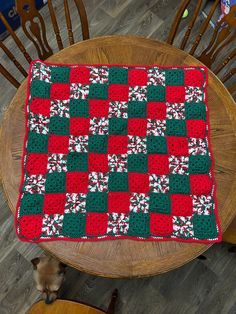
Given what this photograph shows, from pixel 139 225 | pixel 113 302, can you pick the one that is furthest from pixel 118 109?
pixel 113 302

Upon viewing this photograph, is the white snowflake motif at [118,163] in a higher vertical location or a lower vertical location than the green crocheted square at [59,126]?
lower

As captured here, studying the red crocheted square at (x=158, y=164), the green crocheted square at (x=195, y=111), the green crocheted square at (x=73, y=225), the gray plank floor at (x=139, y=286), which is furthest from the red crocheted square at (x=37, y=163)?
the gray plank floor at (x=139, y=286)

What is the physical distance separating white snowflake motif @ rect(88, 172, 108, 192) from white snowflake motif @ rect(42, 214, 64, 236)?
0.18 metres

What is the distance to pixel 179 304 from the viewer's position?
2.18 meters

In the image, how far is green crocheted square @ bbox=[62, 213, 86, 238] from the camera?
146 cm

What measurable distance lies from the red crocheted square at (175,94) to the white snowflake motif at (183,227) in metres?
0.55

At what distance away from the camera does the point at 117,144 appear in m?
1.59

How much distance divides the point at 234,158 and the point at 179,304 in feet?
3.53

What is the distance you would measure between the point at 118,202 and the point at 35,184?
1.18 feet

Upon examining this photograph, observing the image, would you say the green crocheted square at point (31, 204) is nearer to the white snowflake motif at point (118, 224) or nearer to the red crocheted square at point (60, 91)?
the white snowflake motif at point (118, 224)

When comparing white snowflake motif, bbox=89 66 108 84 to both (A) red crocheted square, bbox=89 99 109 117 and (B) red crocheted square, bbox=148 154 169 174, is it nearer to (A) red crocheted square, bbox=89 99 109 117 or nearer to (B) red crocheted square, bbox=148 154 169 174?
(A) red crocheted square, bbox=89 99 109 117

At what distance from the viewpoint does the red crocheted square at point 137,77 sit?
168cm

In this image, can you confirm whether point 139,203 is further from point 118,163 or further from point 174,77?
point 174,77

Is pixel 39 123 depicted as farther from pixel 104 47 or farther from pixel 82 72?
pixel 104 47
